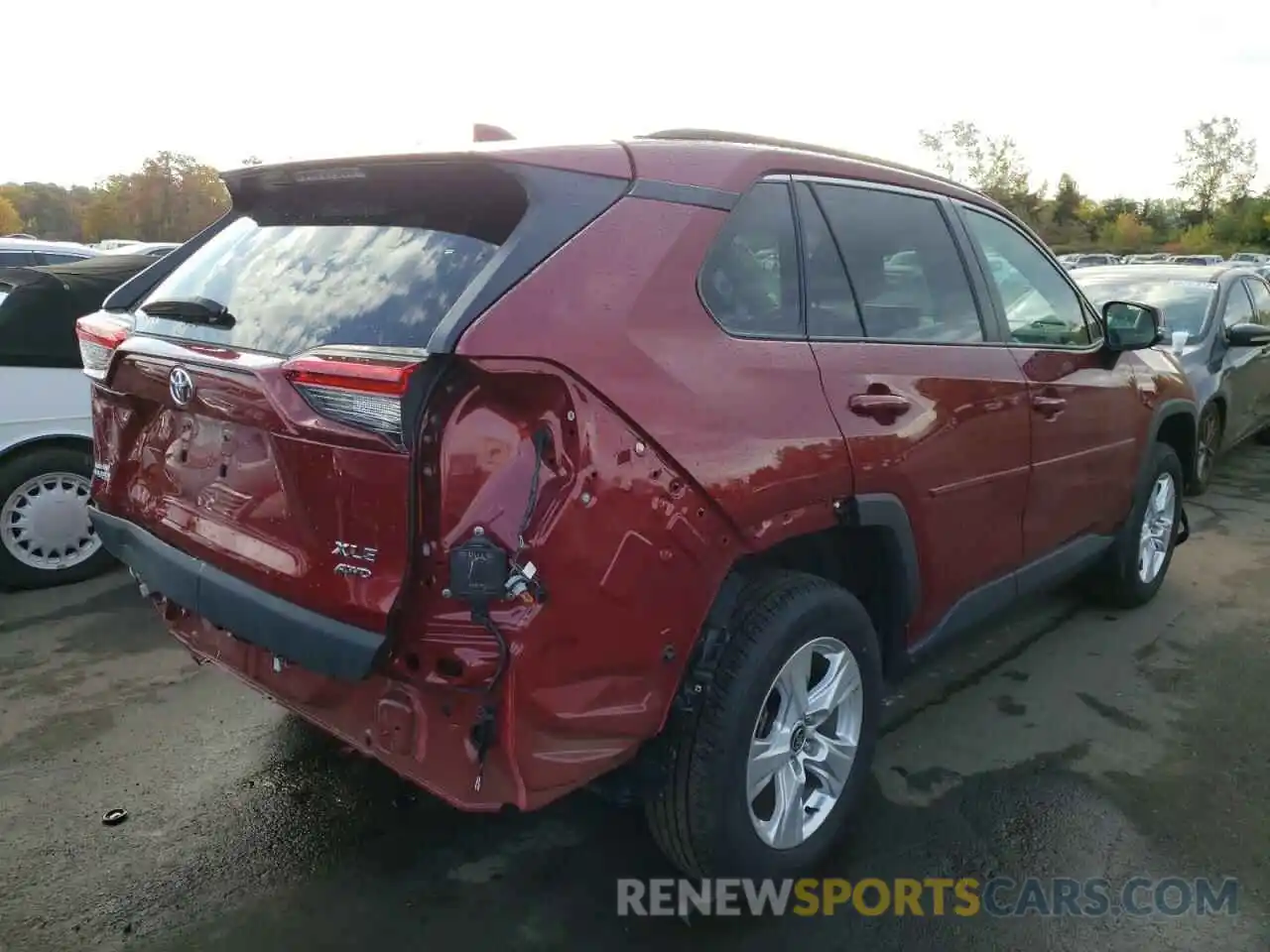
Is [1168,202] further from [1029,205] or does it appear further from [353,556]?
[353,556]

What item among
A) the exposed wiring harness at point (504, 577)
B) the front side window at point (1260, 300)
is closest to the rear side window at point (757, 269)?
the exposed wiring harness at point (504, 577)

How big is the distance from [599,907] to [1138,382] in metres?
3.39

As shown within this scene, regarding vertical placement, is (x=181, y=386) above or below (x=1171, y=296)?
above

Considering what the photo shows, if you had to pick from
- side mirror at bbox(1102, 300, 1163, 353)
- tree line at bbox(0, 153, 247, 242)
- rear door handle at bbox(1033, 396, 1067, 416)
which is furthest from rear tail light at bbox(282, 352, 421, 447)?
tree line at bbox(0, 153, 247, 242)

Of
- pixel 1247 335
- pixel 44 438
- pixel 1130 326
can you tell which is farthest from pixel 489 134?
pixel 1247 335

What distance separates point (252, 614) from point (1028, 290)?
3.09 m

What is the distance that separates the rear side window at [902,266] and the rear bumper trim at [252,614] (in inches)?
68.2

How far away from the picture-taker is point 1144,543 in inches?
191

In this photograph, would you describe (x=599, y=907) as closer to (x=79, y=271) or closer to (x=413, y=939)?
(x=413, y=939)

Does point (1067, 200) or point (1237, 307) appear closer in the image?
point (1237, 307)

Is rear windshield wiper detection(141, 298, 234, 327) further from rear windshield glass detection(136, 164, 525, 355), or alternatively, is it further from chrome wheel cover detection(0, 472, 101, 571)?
chrome wheel cover detection(0, 472, 101, 571)

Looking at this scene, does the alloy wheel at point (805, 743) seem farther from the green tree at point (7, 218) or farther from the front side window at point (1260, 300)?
the green tree at point (7, 218)

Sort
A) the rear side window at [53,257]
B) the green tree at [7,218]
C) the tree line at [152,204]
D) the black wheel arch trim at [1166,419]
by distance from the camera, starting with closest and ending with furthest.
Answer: the black wheel arch trim at [1166,419] < the rear side window at [53,257] < the tree line at [152,204] < the green tree at [7,218]

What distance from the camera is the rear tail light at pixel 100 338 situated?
2773mm
